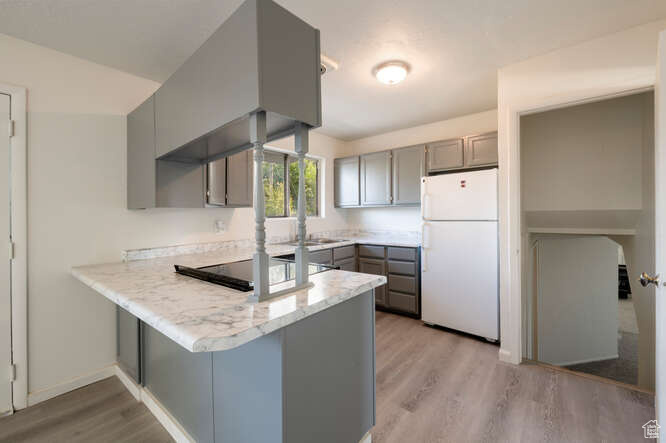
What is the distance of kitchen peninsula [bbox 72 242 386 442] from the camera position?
904mm

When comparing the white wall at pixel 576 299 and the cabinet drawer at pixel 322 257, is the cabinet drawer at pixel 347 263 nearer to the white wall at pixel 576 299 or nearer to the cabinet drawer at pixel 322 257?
the cabinet drawer at pixel 322 257

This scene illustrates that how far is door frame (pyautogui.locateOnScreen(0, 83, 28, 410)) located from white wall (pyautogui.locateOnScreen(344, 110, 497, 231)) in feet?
12.1

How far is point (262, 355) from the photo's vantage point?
1030 millimetres

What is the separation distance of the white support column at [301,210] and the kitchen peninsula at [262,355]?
94 millimetres

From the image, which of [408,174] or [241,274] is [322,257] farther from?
[241,274]

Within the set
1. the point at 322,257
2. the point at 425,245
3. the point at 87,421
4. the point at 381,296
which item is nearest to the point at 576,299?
the point at 425,245

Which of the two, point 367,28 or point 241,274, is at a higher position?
point 367,28

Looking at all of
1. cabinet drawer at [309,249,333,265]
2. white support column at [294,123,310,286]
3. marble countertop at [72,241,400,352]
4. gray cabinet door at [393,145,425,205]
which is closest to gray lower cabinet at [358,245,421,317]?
cabinet drawer at [309,249,333,265]

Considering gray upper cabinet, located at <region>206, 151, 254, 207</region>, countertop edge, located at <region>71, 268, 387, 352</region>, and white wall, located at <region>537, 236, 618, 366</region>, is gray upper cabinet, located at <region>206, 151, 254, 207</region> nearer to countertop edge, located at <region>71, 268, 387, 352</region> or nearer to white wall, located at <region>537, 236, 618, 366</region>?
countertop edge, located at <region>71, 268, 387, 352</region>

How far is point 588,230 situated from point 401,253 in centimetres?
194

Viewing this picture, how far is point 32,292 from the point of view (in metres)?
1.89

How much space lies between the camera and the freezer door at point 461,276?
8.71 feet

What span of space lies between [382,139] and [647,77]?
283cm

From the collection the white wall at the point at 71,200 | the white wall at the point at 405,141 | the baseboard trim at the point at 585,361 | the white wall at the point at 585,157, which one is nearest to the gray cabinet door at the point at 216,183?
the white wall at the point at 71,200
